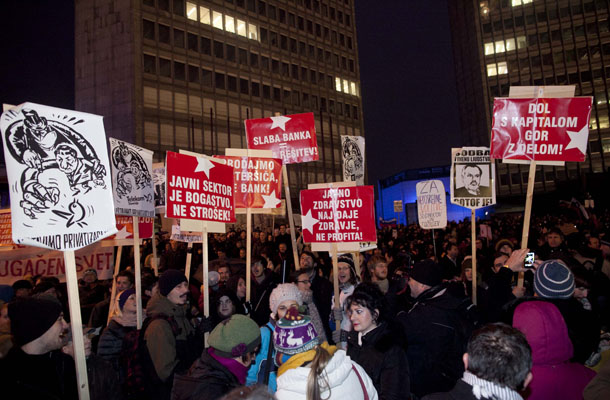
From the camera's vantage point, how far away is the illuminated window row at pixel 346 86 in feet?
200

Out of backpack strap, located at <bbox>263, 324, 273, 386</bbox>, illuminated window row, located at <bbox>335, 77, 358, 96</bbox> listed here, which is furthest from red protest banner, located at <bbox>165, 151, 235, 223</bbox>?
illuminated window row, located at <bbox>335, 77, 358, 96</bbox>

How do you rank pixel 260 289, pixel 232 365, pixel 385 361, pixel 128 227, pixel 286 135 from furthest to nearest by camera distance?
pixel 286 135 → pixel 128 227 → pixel 260 289 → pixel 385 361 → pixel 232 365

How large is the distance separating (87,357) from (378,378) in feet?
7.22

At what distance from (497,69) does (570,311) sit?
69.4 metres

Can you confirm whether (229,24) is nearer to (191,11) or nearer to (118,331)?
(191,11)

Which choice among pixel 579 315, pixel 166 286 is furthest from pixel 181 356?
pixel 579 315

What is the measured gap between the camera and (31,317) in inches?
107

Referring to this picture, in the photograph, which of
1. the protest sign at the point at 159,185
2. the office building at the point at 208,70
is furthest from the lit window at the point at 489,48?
the protest sign at the point at 159,185

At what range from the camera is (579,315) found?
137 inches

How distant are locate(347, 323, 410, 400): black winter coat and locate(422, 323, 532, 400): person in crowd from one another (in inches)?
32.4

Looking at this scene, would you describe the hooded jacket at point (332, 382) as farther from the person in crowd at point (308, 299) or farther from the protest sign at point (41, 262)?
the protest sign at point (41, 262)

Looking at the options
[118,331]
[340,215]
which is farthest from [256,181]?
[118,331]

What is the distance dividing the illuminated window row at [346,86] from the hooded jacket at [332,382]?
60480 mm

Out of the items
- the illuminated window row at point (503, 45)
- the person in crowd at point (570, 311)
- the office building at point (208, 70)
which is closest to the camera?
the person in crowd at point (570, 311)
